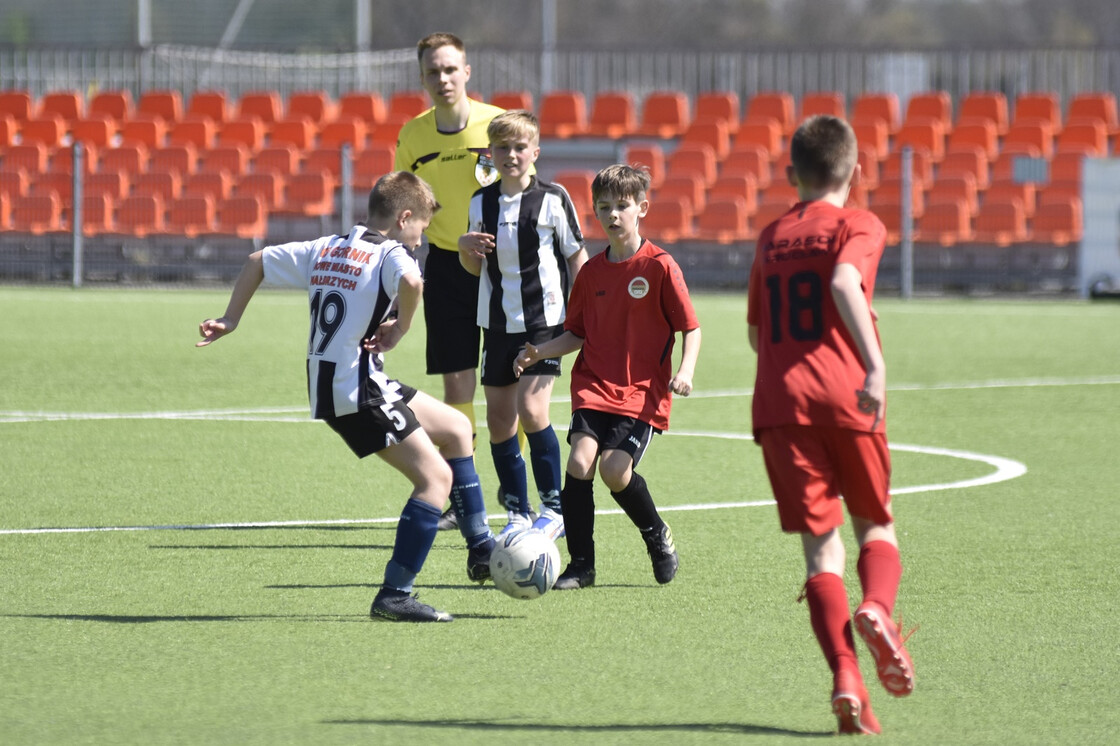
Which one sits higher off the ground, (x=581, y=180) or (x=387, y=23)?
(x=387, y=23)

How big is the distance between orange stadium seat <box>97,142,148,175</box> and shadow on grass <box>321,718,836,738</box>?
21.0m

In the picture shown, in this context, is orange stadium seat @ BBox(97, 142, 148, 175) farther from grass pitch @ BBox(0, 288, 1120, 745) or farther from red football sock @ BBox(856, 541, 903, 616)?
red football sock @ BBox(856, 541, 903, 616)

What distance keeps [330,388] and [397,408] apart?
8.8 inches

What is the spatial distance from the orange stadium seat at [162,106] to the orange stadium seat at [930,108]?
Answer: 1150 cm

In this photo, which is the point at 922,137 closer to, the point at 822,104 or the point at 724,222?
the point at 822,104

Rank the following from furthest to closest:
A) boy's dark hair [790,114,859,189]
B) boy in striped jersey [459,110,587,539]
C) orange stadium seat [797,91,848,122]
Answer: orange stadium seat [797,91,848,122], boy in striped jersey [459,110,587,539], boy's dark hair [790,114,859,189]

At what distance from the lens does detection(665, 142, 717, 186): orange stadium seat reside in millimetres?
23484

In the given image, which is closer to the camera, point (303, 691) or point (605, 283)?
point (303, 691)

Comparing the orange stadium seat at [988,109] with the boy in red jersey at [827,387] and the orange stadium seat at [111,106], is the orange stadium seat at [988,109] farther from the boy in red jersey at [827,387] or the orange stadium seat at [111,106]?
the boy in red jersey at [827,387]

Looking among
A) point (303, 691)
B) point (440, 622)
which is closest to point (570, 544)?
point (440, 622)

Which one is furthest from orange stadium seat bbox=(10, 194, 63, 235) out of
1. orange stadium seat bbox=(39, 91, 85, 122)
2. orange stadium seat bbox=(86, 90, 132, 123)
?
orange stadium seat bbox=(39, 91, 85, 122)

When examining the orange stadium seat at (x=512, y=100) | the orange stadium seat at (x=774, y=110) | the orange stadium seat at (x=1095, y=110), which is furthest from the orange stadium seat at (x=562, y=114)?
the orange stadium seat at (x=1095, y=110)

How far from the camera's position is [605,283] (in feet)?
19.5

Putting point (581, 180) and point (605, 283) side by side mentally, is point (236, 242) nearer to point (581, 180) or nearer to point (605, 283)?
point (581, 180)
